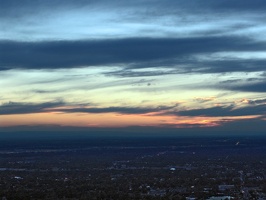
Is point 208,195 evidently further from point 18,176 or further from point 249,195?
point 18,176

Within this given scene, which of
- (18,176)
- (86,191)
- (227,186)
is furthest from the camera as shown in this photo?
(18,176)

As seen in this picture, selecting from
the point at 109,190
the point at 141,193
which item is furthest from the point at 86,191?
the point at 141,193

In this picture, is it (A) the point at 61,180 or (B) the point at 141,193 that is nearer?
(B) the point at 141,193

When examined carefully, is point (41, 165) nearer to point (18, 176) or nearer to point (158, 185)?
point (18, 176)

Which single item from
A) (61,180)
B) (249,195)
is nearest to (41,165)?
(61,180)

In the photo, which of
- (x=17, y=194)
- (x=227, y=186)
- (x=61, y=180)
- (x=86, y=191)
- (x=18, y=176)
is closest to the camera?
(x=17, y=194)

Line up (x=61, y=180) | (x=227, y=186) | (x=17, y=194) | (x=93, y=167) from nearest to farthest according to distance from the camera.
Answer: (x=17, y=194), (x=227, y=186), (x=61, y=180), (x=93, y=167)

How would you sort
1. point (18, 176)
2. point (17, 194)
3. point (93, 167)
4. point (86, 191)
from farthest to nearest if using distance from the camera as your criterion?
1. point (93, 167)
2. point (18, 176)
3. point (86, 191)
4. point (17, 194)

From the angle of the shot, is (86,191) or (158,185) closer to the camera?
(86,191)
